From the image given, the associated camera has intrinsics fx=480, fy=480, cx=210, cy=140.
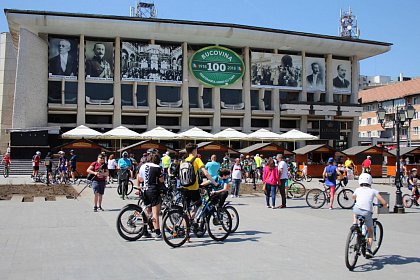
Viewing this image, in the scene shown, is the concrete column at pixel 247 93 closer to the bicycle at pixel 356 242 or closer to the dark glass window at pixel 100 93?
the dark glass window at pixel 100 93

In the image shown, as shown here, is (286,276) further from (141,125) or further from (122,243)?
(141,125)

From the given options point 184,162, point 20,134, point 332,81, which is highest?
point 332,81

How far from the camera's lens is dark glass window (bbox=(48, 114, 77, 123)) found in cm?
5163

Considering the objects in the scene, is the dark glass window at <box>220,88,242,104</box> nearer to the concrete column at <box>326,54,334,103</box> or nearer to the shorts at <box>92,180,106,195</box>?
the concrete column at <box>326,54,334,103</box>

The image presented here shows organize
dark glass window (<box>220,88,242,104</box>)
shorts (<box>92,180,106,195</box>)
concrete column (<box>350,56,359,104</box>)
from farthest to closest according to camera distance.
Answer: concrete column (<box>350,56,359,104</box>), dark glass window (<box>220,88,242,104</box>), shorts (<box>92,180,106,195</box>)

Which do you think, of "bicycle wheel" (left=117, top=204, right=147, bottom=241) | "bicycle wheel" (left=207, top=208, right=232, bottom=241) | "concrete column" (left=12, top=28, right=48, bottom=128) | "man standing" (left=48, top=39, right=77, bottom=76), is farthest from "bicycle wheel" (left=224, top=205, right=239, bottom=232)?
"man standing" (left=48, top=39, right=77, bottom=76)

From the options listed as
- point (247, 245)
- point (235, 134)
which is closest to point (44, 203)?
point (247, 245)

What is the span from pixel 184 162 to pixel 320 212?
285 inches

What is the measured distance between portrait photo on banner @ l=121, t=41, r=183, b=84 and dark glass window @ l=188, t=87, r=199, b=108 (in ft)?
7.43

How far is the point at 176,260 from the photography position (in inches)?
322

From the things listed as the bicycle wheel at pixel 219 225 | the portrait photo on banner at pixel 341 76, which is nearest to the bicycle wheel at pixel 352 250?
the bicycle wheel at pixel 219 225

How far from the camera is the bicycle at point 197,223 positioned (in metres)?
9.52

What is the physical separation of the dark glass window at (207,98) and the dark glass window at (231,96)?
1352 millimetres

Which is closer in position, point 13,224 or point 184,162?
point 184,162
